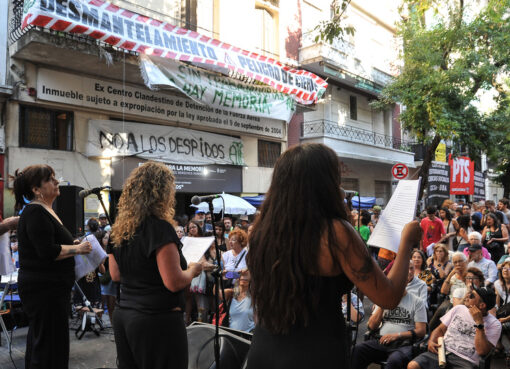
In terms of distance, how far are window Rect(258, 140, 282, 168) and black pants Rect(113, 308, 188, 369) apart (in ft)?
48.2

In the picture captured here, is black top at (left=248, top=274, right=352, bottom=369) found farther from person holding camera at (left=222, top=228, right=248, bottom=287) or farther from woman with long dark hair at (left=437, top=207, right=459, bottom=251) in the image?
woman with long dark hair at (left=437, top=207, right=459, bottom=251)

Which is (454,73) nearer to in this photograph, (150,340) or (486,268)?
(486,268)

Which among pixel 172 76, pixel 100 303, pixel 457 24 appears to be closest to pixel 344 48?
pixel 457 24

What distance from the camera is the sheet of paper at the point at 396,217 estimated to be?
79.1 inches

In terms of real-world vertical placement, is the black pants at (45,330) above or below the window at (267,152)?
below

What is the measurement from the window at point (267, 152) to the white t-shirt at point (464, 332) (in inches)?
514

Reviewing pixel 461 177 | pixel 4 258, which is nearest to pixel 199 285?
pixel 4 258

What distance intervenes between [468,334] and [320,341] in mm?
3195

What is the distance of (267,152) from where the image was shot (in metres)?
17.5

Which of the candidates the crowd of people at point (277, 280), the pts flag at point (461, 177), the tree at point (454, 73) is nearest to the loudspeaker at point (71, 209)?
the crowd of people at point (277, 280)

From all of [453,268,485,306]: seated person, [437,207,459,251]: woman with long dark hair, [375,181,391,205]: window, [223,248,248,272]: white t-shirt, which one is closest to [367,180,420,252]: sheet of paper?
[453,268,485,306]: seated person

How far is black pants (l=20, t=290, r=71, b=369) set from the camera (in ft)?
10.8

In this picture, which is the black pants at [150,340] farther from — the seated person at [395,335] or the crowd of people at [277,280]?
the seated person at [395,335]

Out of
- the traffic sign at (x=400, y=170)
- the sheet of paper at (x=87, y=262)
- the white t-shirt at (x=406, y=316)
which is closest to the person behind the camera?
the sheet of paper at (x=87, y=262)
